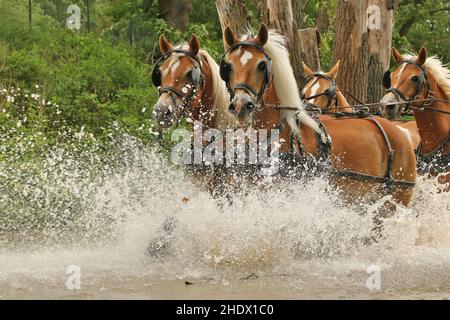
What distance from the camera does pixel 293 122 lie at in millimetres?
8938

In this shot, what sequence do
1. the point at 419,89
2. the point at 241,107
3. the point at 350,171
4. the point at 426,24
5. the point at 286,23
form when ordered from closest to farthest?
the point at 241,107 < the point at 350,171 < the point at 419,89 < the point at 286,23 < the point at 426,24

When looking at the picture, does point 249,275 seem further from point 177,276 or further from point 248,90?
point 248,90

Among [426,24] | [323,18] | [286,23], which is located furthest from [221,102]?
[426,24]

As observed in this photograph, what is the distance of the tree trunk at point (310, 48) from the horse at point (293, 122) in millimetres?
4381

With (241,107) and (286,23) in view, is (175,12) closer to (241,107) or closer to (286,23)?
(286,23)

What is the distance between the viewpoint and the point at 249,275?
8.52 metres

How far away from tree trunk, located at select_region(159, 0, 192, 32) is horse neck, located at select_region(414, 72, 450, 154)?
39.2 feet

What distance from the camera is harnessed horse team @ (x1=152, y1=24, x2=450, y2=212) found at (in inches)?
344

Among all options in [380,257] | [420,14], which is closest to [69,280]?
[380,257]

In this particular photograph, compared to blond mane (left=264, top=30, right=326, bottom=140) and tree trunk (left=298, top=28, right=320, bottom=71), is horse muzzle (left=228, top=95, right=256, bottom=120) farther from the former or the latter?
tree trunk (left=298, top=28, right=320, bottom=71)

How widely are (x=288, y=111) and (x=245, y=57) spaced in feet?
2.05

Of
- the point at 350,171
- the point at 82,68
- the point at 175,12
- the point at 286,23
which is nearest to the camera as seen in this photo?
the point at 350,171

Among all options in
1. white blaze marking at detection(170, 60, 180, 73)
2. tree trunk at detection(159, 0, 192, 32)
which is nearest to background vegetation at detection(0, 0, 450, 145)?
tree trunk at detection(159, 0, 192, 32)

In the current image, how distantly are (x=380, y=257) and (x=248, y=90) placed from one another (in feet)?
7.27
